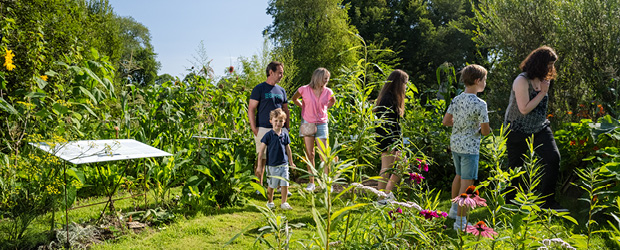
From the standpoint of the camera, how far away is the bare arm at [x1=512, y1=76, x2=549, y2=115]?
11.5 ft

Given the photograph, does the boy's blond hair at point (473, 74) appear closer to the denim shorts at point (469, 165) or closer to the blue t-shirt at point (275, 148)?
the denim shorts at point (469, 165)

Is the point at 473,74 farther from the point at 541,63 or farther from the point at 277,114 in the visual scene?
the point at 277,114

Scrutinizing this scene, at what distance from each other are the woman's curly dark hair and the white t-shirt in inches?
24.0

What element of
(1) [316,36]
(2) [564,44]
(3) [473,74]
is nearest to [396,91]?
(3) [473,74]

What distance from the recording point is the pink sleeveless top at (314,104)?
15.9 ft

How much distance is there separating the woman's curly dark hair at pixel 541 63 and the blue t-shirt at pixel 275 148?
243 centimetres

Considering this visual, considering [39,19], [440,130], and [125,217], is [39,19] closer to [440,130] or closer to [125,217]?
[125,217]

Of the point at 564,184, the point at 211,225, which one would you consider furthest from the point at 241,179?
the point at 564,184

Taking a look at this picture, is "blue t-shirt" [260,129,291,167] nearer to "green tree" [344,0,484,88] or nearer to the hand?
the hand

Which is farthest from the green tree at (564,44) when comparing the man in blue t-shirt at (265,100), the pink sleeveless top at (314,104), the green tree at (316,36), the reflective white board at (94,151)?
the green tree at (316,36)

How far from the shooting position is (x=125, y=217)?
3586mm

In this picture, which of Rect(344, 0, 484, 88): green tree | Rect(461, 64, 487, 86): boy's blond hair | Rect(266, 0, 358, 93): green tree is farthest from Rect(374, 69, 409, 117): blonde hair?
Rect(344, 0, 484, 88): green tree

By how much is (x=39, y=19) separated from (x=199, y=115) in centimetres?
189

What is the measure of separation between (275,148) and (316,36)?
22.6 meters
